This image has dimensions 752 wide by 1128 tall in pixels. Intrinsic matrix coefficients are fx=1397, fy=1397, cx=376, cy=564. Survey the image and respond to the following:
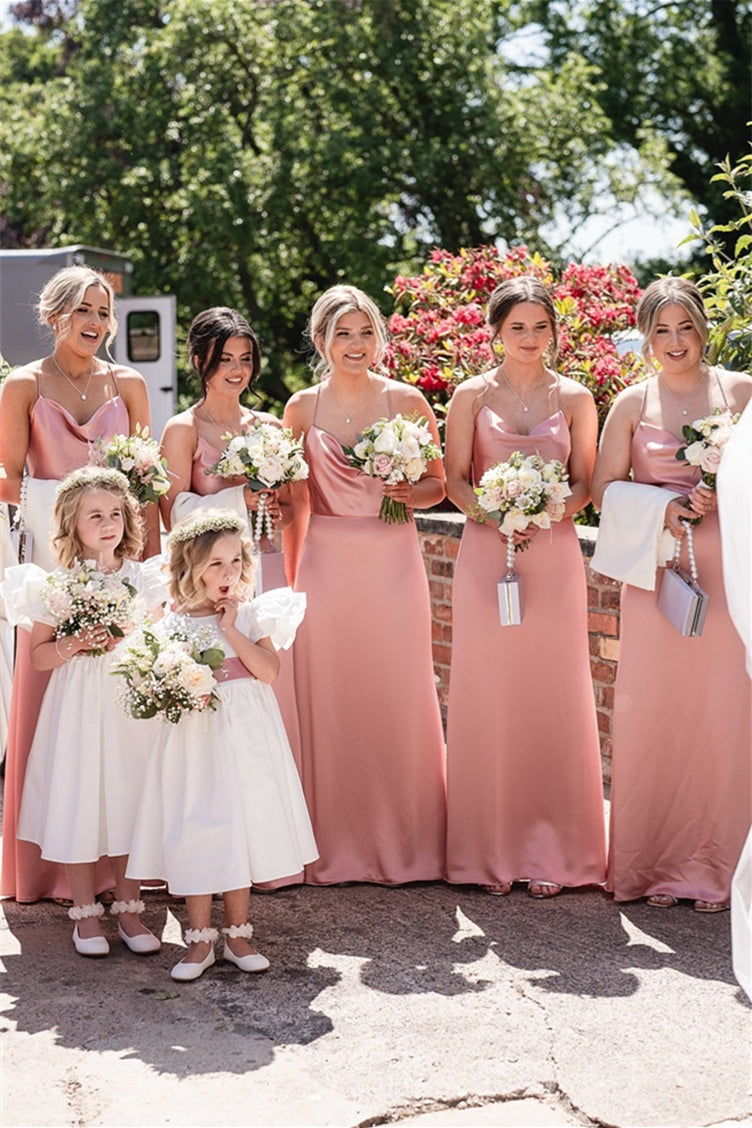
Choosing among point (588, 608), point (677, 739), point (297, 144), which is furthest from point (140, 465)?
point (297, 144)

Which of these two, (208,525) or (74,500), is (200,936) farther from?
(74,500)

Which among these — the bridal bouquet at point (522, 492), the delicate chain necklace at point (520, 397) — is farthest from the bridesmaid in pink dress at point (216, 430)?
the delicate chain necklace at point (520, 397)

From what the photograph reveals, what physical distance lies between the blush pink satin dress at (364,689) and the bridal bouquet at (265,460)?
30 centimetres

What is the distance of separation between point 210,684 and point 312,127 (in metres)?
16.7

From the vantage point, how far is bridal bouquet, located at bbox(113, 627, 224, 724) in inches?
174

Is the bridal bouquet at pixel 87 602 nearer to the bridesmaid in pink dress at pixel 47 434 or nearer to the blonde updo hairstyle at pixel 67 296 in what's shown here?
the bridesmaid in pink dress at pixel 47 434

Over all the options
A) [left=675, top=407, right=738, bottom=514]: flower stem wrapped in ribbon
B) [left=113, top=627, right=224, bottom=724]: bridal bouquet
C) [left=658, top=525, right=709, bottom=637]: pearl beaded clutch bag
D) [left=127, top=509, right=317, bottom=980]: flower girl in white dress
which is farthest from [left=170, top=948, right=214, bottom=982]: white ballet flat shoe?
[left=675, top=407, right=738, bottom=514]: flower stem wrapped in ribbon

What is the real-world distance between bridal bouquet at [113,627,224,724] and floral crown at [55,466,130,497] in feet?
2.18

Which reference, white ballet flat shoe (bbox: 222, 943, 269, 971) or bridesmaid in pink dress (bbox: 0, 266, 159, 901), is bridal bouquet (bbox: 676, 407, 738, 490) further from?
white ballet flat shoe (bbox: 222, 943, 269, 971)

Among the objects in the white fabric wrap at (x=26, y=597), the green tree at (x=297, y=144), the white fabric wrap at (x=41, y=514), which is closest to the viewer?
the white fabric wrap at (x=26, y=597)

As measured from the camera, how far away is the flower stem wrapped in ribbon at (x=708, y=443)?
5.00 meters

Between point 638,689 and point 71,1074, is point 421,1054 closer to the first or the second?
point 71,1074

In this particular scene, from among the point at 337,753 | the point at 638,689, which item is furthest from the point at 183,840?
the point at 638,689

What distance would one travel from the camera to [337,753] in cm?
578
